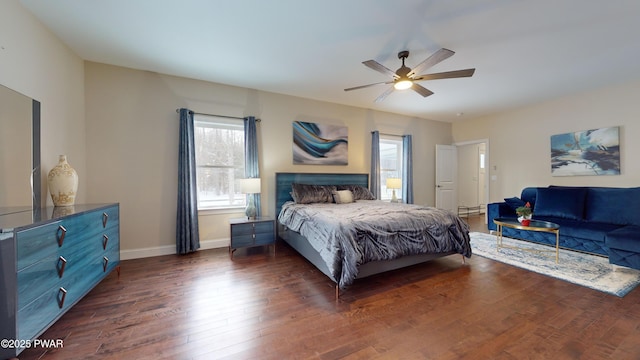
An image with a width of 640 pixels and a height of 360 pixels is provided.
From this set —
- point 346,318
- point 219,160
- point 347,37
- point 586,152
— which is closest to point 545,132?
point 586,152

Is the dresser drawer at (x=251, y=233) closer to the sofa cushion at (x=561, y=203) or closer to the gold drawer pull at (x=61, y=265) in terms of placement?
the gold drawer pull at (x=61, y=265)

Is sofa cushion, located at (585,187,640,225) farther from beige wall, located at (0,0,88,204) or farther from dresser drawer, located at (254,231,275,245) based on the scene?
beige wall, located at (0,0,88,204)

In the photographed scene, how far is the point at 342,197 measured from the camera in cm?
423

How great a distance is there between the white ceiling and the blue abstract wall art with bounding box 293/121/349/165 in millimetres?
908

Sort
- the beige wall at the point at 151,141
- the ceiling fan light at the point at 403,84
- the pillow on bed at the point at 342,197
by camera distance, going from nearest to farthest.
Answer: the ceiling fan light at the point at 403,84
the beige wall at the point at 151,141
the pillow on bed at the point at 342,197

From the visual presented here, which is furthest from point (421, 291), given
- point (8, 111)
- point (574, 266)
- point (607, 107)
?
point (607, 107)

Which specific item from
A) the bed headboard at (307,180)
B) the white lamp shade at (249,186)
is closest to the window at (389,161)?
the bed headboard at (307,180)

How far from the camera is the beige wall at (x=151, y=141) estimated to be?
10.9 ft

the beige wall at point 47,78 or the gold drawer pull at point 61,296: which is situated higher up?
the beige wall at point 47,78

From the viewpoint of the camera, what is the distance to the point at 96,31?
2.58 metres

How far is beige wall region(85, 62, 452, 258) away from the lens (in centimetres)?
333

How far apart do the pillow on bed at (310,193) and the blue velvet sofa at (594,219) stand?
339cm

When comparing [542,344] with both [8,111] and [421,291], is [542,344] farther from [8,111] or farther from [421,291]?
[8,111]

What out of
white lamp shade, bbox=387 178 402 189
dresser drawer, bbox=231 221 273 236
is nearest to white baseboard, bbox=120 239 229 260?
dresser drawer, bbox=231 221 273 236
